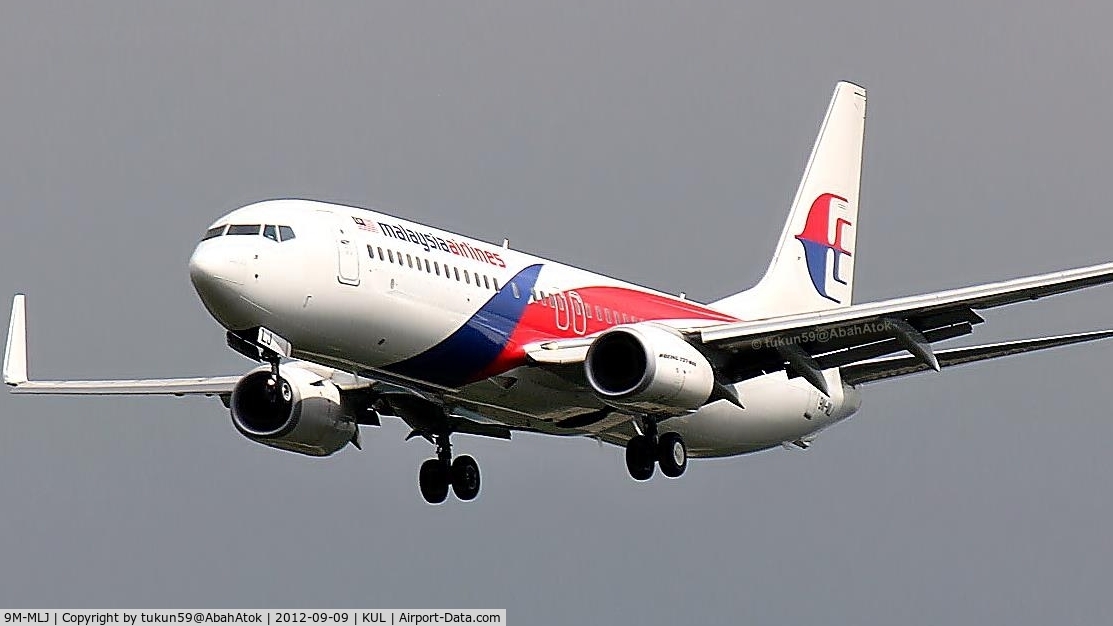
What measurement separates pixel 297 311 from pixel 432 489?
950 cm

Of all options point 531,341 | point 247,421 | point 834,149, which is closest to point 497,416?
point 531,341

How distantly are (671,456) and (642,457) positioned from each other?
597 mm

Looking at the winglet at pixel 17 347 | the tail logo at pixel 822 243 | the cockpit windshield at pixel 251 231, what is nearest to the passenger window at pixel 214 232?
the cockpit windshield at pixel 251 231

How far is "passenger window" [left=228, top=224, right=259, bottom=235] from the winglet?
13.0m

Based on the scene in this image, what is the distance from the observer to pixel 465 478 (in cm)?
4756

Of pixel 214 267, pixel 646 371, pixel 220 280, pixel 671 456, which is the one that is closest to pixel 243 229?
pixel 214 267

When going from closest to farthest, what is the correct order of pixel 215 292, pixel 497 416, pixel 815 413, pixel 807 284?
1. pixel 215 292
2. pixel 497 416
3. pixel 815 413
4. pixel 807 284

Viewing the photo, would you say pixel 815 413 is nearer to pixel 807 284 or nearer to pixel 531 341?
pixel 807 284

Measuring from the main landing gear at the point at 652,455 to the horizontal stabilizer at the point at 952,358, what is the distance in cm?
518

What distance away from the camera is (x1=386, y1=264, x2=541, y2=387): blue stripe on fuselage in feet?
136

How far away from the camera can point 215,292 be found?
38219mm

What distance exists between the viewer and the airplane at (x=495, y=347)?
39.5 meters

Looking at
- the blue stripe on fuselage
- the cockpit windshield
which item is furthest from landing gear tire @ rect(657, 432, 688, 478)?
the cockpit windshield

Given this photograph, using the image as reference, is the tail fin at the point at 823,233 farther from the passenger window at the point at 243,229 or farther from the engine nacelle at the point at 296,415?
the passenger window at the point at 243,229
